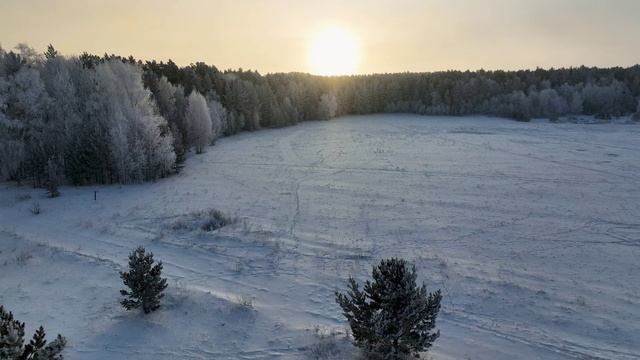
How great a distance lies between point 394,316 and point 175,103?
58942 millimetres

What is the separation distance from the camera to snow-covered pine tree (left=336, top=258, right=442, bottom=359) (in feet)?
38.8

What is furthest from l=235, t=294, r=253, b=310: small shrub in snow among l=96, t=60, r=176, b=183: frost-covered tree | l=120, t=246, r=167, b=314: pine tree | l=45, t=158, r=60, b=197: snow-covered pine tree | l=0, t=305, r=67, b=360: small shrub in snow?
l=96, t=60, r=176, b=183: frost-covered tree

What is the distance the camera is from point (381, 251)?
907 inches

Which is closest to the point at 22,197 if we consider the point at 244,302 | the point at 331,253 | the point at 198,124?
the point at 198,124

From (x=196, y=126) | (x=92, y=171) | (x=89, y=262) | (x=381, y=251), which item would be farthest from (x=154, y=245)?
(x=196, y=126)

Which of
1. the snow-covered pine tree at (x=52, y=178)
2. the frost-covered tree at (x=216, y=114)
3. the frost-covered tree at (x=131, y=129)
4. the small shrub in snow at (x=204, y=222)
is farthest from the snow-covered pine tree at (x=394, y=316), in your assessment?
the frost-covered tree at (x=216, y=114)

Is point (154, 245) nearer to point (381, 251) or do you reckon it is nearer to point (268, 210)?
point (268, 210)

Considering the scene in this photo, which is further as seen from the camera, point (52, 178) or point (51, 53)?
point (51, 53)

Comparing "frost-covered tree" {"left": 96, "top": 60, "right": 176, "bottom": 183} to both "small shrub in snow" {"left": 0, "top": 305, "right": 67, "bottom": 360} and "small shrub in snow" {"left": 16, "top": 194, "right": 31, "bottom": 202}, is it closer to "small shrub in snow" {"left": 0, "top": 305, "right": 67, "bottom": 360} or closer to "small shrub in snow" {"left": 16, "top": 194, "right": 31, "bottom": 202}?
"small shrub in snow" {"left": 16, "top": 194, "right": 31, "bottom": 202}

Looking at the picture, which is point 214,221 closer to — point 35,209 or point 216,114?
point 35,209

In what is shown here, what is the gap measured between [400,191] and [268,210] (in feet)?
36.1

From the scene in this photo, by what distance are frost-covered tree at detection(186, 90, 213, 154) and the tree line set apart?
0.46 ft

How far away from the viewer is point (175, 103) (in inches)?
2547

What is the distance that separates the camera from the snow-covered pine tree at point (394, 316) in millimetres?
11812
